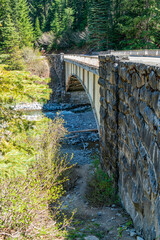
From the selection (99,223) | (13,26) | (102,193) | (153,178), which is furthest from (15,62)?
(153,178)

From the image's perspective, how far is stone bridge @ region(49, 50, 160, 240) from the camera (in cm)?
322

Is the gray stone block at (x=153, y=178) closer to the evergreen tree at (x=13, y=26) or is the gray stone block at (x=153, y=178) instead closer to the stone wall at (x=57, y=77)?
the stone wall at (x=57, y=77)

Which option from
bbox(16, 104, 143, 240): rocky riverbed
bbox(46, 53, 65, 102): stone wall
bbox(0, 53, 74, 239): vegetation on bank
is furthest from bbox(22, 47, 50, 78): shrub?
bbox(0, 53, 74, 239): vegetation on bank

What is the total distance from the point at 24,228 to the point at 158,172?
2919 mm

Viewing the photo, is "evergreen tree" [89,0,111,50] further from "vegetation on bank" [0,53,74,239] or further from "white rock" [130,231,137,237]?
"white rock" [130,231,137,237]

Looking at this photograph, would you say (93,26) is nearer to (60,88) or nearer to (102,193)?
(60,88)

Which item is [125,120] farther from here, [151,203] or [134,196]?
[151,203]

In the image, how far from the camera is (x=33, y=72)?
29.6 m

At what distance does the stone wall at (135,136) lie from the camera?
10.5 feet

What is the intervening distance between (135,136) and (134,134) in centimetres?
8

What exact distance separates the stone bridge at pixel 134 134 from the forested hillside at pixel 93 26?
7.88m

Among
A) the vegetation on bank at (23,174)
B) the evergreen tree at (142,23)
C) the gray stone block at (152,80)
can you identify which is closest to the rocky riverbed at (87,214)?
the vegetation on bank at (23,174)

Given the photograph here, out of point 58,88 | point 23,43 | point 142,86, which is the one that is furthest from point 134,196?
point 23,43

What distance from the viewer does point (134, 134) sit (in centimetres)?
436
